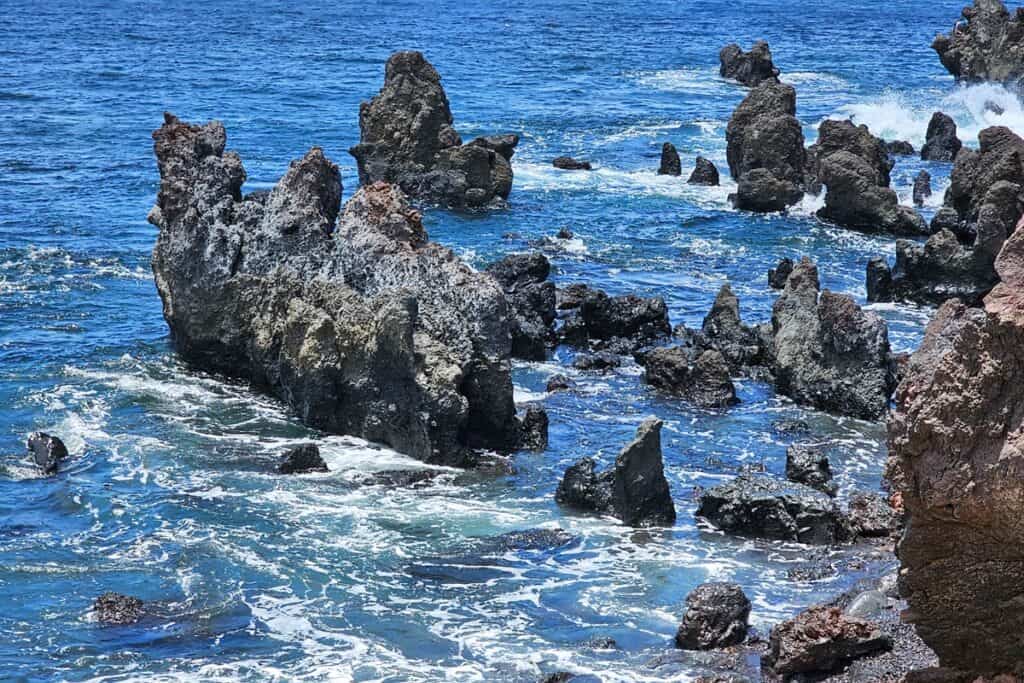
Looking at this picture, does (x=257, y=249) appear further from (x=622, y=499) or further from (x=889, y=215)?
(x=889, y=215)

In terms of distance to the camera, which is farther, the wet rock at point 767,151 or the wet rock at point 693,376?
the wet rock at point 767,151

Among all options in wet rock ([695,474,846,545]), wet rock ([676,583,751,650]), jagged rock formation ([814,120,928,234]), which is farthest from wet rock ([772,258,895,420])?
jagged rock formation ([814,120,928,234])

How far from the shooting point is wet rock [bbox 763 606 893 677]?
17.5 m

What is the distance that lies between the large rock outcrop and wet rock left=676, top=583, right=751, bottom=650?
27.2 ft

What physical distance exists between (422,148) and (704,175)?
10411 mm

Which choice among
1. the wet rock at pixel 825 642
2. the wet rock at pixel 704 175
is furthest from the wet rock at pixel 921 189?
the wet rock at pixel 825 642

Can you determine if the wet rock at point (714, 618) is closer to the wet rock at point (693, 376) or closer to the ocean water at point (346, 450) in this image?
the ocean water at point (346, 450)

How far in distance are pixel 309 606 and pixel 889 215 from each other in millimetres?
28544

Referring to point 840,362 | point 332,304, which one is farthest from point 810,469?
point 332,304

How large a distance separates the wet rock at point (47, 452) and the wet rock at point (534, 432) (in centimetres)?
862

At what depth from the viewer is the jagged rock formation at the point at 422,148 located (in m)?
49.2

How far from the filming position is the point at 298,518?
80.4 ft

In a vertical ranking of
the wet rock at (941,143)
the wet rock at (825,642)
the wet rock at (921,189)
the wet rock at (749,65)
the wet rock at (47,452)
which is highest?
the wet rock at (749,65)

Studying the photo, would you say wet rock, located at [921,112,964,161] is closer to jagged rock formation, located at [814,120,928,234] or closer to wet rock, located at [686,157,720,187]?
wet rock, located at [686,157,720,187]
